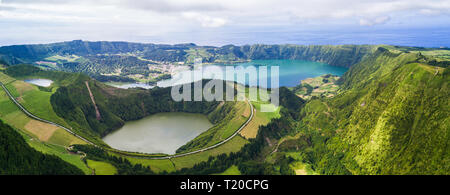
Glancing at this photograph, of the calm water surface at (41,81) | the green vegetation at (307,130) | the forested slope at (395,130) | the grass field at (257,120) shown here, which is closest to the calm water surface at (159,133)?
the green vegetation at (307,130)

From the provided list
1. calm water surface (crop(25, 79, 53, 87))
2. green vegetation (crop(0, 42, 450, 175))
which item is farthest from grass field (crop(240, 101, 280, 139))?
calm water surface (crop(25, 79, 53, 87))

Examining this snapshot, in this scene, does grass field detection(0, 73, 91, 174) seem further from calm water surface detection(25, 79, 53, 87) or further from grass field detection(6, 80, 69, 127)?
calm water surface detection(25, 79, 53, 87)

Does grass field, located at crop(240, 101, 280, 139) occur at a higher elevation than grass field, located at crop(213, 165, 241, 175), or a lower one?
higher

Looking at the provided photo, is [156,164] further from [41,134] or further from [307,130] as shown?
[307,130]

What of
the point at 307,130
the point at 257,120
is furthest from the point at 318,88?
the point at 257,120

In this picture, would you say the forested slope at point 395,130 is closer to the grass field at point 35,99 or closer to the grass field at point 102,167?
the grass field at point 102,167
